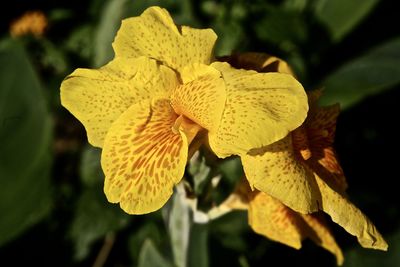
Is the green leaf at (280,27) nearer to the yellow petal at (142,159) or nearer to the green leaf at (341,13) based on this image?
the green leaf at (341,13)

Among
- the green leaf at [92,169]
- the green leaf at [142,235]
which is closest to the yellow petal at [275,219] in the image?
the green leaf at [142,235]

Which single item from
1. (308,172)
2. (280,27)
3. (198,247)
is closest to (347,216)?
(308,172)

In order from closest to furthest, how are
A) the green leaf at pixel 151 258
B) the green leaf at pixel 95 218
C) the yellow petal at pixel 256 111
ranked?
the yellow petal at pixel 256 111 → the green leaf at pixel 151 258 → the green leaf at pixel 95 218

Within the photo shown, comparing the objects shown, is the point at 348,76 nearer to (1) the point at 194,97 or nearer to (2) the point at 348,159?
(2) the point at 348,159

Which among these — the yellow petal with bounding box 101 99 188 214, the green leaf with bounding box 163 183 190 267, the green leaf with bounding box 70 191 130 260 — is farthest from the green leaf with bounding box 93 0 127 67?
the yellow petal with bounding box 101 99 188 214

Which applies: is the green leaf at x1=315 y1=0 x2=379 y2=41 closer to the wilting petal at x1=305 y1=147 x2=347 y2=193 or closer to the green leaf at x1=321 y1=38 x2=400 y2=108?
the green leaf at x1=321 y1=38 x2=400 y2=108

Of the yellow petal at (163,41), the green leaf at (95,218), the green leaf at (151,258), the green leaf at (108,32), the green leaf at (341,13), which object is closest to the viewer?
the yellow petal at (163,41)
